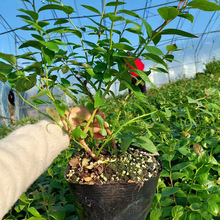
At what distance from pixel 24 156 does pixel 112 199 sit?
0.33m

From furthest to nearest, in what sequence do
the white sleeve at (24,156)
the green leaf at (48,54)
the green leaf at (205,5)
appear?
the white sleeve at (24,156) → the green leaf at (48,54) → the green leaf at (205,5)

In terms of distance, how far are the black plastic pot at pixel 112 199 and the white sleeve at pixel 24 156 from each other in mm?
193

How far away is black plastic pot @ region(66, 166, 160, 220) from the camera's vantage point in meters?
0.60

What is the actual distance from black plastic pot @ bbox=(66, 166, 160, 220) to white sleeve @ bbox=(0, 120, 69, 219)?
0.19 metres

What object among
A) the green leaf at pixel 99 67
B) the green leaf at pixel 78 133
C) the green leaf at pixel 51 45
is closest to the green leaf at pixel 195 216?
the green leaf at pixel 78 133

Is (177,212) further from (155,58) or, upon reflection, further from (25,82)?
(25,82)

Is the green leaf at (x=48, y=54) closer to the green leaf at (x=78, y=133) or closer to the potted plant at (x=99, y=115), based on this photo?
the potted plant at (x=99, y=115)

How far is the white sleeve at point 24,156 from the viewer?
2.19ft

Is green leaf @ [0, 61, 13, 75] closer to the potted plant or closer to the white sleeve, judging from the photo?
the potted plant

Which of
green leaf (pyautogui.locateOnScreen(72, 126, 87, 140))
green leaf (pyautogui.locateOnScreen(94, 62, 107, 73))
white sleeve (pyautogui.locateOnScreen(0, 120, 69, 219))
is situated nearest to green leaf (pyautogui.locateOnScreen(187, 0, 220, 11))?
green leaf (pyautogui.locateOnScreen(94, 62, 107, 73))

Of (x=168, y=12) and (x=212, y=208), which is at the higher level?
(x=168, y=12)

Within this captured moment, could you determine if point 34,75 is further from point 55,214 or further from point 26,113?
point 26,113

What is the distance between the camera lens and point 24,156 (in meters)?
0.74

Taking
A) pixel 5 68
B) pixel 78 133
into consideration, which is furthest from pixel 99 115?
pixel 5 68
